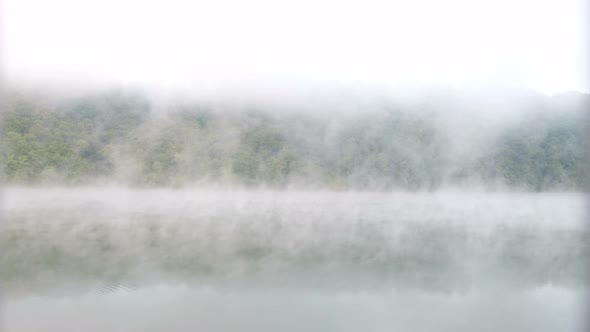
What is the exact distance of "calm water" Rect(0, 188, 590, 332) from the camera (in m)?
4.82

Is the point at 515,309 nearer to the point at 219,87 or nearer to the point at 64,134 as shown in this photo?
the point at 64,134

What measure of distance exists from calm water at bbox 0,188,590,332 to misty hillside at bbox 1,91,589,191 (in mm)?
1387

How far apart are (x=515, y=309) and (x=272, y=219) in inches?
318

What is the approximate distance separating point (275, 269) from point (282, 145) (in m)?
10.7

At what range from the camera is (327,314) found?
498 cm

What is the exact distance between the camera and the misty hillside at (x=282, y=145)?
14.6 meters

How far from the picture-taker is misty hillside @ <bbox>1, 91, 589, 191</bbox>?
14.6m

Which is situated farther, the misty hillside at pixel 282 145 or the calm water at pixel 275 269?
the misty hillside at pixel 282 145

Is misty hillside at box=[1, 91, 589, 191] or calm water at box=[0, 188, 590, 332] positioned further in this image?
misty hillside at box=[1, 91, 589, 191]

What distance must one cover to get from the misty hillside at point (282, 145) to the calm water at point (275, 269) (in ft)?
4.55

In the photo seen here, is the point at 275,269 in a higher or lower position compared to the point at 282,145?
lower

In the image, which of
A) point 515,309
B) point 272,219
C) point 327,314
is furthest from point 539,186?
point 327,314

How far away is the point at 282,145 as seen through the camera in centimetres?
1748

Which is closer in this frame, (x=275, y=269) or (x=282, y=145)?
(x=275, y=269)
